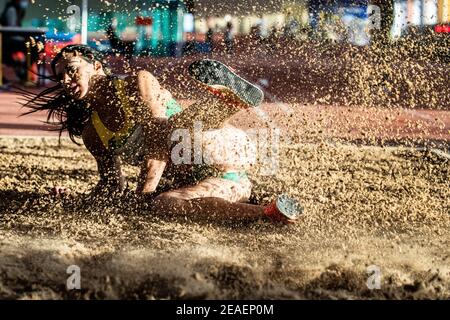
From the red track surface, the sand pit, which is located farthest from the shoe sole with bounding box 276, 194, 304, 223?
the red track surface

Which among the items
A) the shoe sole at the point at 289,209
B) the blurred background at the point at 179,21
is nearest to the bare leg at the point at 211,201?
the shoe sole at the point at 289,209

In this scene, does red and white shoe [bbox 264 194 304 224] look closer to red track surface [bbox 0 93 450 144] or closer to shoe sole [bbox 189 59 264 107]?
shoe sole [bbox 189 59 264 107]

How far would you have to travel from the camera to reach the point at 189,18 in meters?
20.7

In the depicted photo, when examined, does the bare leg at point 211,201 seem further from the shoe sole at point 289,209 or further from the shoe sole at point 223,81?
the shoe sole at point 223,81

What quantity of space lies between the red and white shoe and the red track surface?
4.02 m

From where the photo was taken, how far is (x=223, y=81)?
177 inches

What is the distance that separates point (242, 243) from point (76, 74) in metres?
1.59

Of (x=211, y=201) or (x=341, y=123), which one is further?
(x=341, y=123)

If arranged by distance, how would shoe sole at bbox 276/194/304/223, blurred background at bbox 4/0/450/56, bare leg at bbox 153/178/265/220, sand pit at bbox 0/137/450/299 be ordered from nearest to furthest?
sand pit at bbox 0/137/450/299
shoe sole at bbox 276/194/304/223
bare leg at bbox 153/178/265/220
blurred background at bbox 4/0/450/56

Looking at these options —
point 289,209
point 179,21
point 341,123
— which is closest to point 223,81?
point 289,209

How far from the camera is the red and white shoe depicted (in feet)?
13.6

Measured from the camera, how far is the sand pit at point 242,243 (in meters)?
3.27

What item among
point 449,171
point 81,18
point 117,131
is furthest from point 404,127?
point 81,18

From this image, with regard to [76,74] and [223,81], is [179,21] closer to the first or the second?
[76,74]
